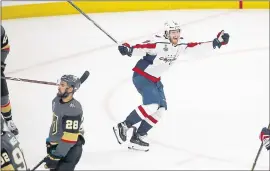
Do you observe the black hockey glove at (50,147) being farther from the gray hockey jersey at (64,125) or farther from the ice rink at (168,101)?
the ice rink at (168,101)

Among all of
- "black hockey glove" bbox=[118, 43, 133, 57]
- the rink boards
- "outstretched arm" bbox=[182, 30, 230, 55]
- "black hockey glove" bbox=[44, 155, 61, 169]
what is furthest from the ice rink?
the rink boards

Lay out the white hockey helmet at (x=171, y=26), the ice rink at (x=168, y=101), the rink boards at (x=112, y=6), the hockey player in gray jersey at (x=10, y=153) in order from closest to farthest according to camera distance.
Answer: the hockey player in gray jersey at (x=10, y=153)
the white hockey helmet at (x=171, y=26)
the ice rink at (x=168, y=101)
the rink boards at (x=112, y=6)

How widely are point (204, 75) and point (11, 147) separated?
3.85 meters

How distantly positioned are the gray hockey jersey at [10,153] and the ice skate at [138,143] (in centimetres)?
30

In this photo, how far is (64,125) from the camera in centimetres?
137

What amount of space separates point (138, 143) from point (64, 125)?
0.75ft

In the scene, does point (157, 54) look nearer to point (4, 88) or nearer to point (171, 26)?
point (171, 26)

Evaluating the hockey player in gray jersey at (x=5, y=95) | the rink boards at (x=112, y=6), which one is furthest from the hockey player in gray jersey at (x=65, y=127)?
the rink boards at (x=112, y=6)

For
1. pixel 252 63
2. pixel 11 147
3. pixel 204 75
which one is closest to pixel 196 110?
pixel 204 75

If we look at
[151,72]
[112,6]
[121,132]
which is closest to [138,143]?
[121,132]

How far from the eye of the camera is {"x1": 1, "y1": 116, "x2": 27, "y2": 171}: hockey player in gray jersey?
129 centimetres

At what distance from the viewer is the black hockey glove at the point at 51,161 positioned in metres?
1.34

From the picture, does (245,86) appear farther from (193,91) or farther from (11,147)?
(11,147)

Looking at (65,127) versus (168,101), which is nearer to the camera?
(65,127)
